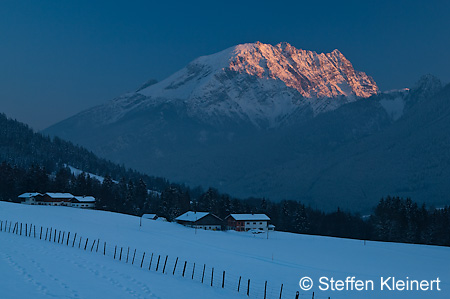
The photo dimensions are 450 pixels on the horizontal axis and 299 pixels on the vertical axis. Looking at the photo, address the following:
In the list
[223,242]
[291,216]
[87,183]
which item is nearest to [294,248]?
[223,242]

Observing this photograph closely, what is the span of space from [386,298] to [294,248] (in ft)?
120

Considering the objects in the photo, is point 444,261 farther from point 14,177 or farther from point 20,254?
point 14,177

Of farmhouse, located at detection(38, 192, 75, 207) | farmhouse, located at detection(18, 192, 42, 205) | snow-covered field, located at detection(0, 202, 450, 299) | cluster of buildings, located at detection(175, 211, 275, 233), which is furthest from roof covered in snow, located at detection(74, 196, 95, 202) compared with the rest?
snow-covered field, located at detection(0, 202, 450, 299)

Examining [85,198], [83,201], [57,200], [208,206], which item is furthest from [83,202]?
[208,206]

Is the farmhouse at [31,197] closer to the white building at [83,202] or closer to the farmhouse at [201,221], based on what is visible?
the white building at [83,202]

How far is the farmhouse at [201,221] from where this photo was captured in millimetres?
105312

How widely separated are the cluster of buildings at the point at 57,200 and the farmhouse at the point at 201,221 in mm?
33080

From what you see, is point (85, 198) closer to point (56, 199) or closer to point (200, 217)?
point (56, 199)

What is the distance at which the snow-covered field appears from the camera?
2644 cm

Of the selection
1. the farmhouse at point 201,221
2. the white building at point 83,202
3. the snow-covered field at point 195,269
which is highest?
the white building at point 83,202

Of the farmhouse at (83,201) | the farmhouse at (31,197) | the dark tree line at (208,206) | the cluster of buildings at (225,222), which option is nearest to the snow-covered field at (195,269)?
the cluster of buildings at (225,222)

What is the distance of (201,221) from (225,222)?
37.4 feet

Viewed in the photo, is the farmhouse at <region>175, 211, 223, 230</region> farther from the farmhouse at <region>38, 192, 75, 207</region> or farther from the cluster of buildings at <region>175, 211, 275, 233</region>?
the farmhouse at <region>38, 192, 75, 207</region>

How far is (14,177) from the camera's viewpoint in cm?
12775
